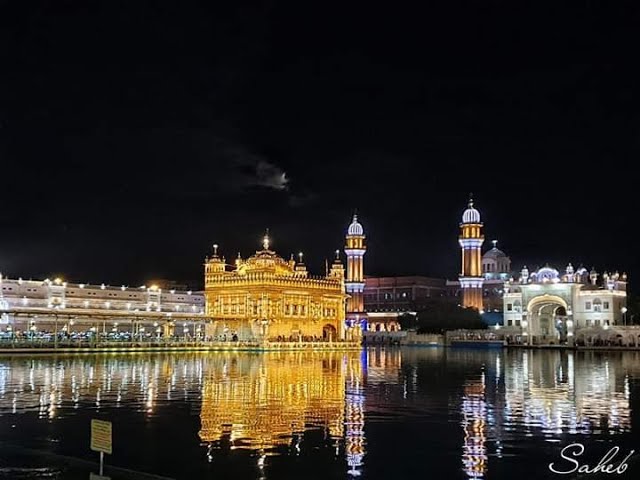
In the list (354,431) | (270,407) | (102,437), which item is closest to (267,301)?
(270,407)

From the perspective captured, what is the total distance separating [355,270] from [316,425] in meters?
108

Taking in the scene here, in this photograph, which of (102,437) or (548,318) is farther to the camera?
(548,318)

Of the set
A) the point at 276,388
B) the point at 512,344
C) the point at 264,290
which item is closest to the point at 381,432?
the point at 276,388

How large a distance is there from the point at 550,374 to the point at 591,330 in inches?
2086

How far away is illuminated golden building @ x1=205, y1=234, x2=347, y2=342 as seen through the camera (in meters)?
71.7

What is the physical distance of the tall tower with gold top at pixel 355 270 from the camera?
124000 millimetres

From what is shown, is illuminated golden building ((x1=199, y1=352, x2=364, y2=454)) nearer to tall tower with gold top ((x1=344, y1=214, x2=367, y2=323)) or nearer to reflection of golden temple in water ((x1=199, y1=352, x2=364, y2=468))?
reflection of golden temple in water ((x1=199, y1=352, x2=364, y2=468))

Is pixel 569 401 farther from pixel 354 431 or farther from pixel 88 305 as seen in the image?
pixel 88 305

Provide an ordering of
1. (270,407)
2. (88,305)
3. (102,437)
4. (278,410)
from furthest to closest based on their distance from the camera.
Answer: (88,305) < (270,407) < (278,410) < (102,437)

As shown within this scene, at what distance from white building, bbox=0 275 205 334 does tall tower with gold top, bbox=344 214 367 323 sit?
36.6 metres

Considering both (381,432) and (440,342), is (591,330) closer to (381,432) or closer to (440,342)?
(440,342)

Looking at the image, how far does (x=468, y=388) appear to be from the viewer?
90.7ft

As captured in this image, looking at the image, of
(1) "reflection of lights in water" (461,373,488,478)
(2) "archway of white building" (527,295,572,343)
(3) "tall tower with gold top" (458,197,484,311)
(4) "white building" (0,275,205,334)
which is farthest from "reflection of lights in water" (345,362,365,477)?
(3) "tall tower with gold top" (458,197,484,311)

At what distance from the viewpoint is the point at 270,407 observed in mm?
20688
